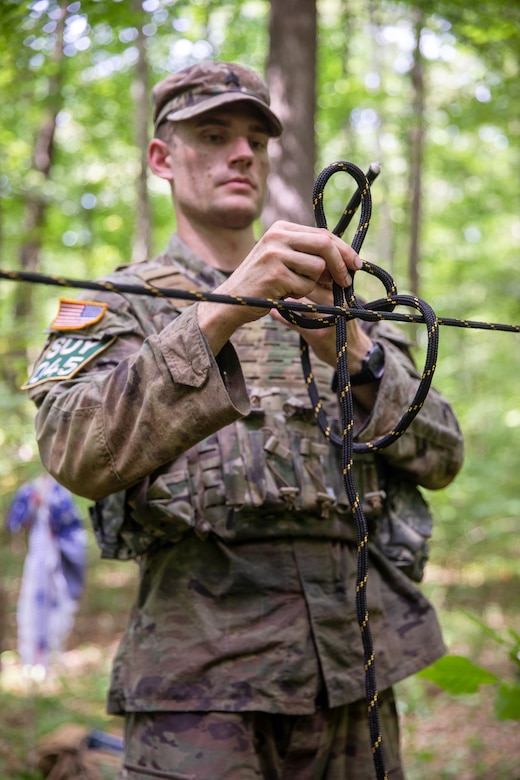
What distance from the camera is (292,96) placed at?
15.7 feet

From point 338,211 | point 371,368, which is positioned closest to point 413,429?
point 371,368

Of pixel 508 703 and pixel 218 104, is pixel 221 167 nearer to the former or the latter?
pixel 218 104

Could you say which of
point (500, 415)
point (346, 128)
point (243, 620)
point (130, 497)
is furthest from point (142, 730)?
point (346, 128)

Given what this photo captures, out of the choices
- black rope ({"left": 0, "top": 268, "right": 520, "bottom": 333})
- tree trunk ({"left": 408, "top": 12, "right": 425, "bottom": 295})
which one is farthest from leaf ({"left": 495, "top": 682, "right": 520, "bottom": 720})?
tree trunk ({"left": 408, "top": 12, "right": 425, "bottom": 295})

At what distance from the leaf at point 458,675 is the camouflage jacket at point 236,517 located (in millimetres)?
380

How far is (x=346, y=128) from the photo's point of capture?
1385 cm

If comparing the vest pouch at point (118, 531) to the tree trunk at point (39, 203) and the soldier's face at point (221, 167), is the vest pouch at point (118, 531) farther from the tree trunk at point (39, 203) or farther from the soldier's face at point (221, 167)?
the tree trunk at point (39, 203)

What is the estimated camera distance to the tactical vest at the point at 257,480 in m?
2.17

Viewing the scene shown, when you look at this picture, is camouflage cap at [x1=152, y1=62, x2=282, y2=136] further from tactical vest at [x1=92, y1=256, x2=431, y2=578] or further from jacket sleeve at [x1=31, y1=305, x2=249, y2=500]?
jacket sleeve at [x1=31, y1=305, x2=249, y2=500]

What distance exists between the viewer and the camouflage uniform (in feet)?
6.78

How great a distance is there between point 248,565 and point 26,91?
9.93 m

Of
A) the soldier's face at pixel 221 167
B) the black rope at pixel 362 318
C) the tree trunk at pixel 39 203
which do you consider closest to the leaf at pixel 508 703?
the black rope at pixel 362 318

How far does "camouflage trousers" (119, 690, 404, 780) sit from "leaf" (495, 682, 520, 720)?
0.72 meters

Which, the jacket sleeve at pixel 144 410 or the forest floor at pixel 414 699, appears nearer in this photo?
the jacket sleeve at pixel 144 410
